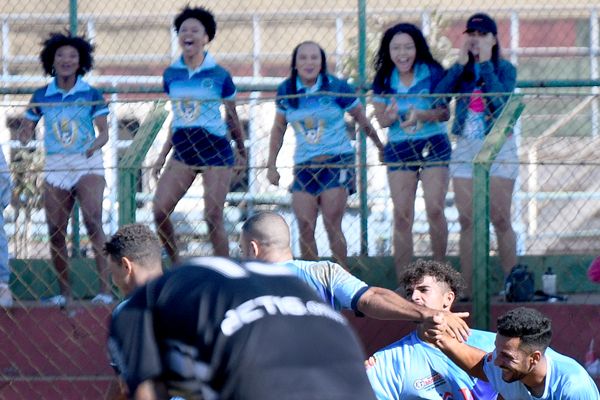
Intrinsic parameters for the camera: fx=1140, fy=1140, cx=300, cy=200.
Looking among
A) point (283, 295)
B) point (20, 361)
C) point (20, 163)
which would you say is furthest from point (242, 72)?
point (283, 295)

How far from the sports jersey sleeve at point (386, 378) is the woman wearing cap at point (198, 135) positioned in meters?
1.22

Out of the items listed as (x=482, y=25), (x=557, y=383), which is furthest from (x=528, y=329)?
(x=482, y=25)

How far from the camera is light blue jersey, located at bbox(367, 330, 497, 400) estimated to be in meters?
5.12

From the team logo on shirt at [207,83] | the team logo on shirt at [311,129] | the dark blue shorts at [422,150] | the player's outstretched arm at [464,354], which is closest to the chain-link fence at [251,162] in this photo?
the team logo on shirt at [311,129]

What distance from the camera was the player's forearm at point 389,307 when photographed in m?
4.45

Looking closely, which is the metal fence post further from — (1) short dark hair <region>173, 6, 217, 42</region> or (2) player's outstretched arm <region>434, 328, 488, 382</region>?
(1) short dark hair <region>173, 6, 217, 42</region>

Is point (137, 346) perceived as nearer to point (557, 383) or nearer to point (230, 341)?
point (230, 341)

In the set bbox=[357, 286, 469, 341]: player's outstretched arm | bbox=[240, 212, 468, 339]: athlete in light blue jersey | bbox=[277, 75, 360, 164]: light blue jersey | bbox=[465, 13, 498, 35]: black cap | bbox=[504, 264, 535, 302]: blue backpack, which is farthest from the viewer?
bbox=[465, 13, 498, 35]: black cap

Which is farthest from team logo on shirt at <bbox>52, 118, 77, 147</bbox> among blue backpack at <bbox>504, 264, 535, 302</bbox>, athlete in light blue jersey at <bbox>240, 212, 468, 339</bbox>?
blue backpack at <bbox>504, 264, 535, 302</bbox>

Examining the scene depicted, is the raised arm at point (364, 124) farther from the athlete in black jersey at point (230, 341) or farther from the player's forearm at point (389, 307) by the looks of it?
the athlete in black jersey at point (230, 341)

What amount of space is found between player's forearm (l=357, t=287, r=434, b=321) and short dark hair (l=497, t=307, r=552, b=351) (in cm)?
37

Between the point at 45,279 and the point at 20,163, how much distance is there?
1378mm

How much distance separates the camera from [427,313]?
4.38 meters

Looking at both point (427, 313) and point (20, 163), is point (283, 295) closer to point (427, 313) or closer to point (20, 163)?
point (427, 313)
